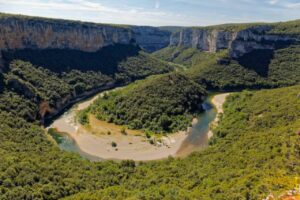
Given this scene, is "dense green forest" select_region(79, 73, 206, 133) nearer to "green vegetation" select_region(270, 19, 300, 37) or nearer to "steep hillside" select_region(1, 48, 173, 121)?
"steep hillside" select_region(1, 48, 173, 121)

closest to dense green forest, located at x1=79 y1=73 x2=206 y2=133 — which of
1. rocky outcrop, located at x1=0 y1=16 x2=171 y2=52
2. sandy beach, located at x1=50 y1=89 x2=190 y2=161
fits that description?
sandy beach, located at x1=50 y1=89 x2=190 y2=161

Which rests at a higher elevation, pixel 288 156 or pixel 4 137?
pixel 288 156

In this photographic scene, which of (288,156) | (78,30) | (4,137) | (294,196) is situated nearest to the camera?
(294,196)

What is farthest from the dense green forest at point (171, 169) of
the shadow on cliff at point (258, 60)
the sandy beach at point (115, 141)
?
the shadow on cliff at point (258, 60)

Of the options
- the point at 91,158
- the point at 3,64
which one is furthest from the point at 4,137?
the point at 3,64

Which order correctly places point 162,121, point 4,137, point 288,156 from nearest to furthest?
point 288,156 → point 4,137 → point 162,121

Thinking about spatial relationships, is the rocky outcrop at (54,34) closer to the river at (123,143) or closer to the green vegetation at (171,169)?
the river at (123,143)

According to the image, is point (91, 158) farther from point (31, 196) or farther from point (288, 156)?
point (288, 156)

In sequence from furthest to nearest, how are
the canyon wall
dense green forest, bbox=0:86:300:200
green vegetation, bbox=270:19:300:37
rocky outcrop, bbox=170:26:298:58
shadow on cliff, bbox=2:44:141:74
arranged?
1. green vegetation, bbox=270:19:300:37
2. rocky outcrop, bbox=170:26:298:58
3. shadow on cliff, bbox=2:44:141:74
4. the canyon wall
5. dense green forest, bbox=0:86:300:200
